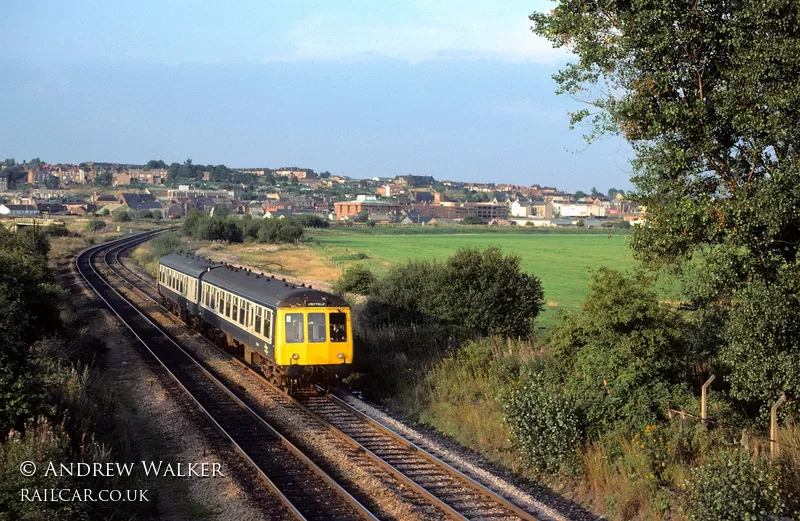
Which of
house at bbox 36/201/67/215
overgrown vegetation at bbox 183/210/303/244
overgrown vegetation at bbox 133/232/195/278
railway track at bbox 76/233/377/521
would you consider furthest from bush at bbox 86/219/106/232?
railway track at bbox 76/233/377/521

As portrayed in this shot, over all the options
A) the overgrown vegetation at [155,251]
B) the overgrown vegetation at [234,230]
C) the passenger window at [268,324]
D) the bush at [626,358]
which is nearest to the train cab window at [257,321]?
the passenger window at [268,324]

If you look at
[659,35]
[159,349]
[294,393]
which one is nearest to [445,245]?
[159,349]

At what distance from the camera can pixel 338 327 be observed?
18703mm

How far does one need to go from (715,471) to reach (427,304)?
13565 mm

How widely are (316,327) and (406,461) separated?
5.53m

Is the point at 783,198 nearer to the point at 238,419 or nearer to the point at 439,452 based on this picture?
the point at 439,452

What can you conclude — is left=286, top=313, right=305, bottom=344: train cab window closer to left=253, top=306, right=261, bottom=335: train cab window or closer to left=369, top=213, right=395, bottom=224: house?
left=253, top=306, right=261, bottom=335: train cab window

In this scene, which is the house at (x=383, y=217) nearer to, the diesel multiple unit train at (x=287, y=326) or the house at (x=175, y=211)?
the house at (x=175, y=211)

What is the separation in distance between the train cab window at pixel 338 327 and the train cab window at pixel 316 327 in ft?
0.71

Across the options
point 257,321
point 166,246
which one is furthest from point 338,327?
point 166,246

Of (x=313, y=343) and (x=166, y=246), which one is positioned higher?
(x=313, y=343)

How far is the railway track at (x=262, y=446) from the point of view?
11.5 m

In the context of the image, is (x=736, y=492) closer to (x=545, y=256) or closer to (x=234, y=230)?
(x=545, y=256)

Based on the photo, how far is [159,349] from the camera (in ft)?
82.7
